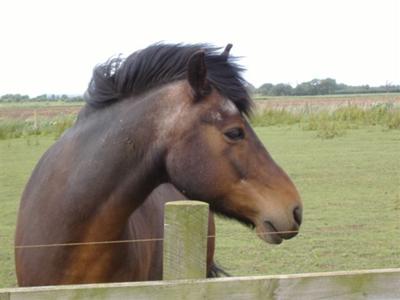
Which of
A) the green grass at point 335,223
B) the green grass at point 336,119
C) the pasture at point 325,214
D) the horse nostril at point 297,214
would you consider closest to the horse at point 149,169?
the horse nostril at point 297,214

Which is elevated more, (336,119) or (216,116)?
(216,116)

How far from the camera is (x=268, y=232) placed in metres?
2.67

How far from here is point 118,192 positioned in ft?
9.41

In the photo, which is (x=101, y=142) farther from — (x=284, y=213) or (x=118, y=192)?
(x=284, y=213)

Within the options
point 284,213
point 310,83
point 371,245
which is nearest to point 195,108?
point 284,213

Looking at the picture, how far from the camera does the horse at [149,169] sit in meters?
2.77

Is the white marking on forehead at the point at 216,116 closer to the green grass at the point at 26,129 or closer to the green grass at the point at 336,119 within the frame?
the green grass at the point at 336,119

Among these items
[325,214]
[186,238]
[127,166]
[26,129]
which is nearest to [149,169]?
[127,166]

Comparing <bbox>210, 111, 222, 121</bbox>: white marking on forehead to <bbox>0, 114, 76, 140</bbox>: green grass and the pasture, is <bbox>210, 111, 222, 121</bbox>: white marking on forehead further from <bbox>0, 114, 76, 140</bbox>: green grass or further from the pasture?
<bbox>0, 114, 76, 140</bbox>: green grass

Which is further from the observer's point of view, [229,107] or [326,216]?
[326,216]

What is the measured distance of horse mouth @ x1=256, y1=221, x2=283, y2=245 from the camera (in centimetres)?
267

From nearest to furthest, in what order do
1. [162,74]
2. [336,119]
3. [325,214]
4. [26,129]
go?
[162,74] → [325,214] → [26,129] → [336,119]

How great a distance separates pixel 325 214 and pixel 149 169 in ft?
18.5

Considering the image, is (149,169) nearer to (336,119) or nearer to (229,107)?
(229,107)
